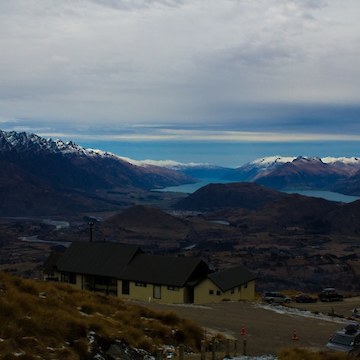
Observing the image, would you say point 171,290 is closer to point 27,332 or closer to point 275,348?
point 275,348

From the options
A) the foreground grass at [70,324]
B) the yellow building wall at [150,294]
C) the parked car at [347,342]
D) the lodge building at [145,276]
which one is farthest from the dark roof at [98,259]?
the parked car at [347,342]

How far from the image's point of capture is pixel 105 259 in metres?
64.1

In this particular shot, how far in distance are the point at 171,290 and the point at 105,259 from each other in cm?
985

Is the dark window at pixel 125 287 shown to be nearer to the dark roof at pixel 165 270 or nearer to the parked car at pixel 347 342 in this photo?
the dark roof at pixel 165 270

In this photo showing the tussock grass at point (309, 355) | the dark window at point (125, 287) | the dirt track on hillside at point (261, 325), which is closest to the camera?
the tussock grass at point (309, 355)

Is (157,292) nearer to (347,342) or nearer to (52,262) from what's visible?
(52,262)

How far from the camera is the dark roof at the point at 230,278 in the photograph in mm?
60119

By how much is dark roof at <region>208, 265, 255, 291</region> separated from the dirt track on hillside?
3.93 m

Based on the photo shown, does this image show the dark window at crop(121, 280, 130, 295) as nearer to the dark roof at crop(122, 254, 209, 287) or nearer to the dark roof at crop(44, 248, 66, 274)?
the dark roof at crop(122, 254, 209, 287)

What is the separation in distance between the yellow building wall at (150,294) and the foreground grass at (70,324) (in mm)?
24058

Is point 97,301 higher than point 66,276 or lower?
higher

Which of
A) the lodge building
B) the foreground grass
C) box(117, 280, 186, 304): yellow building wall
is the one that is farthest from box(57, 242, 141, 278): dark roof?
the foreground grass

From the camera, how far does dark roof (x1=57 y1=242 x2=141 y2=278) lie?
6291cm

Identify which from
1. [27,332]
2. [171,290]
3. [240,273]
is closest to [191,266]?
[171,290]
